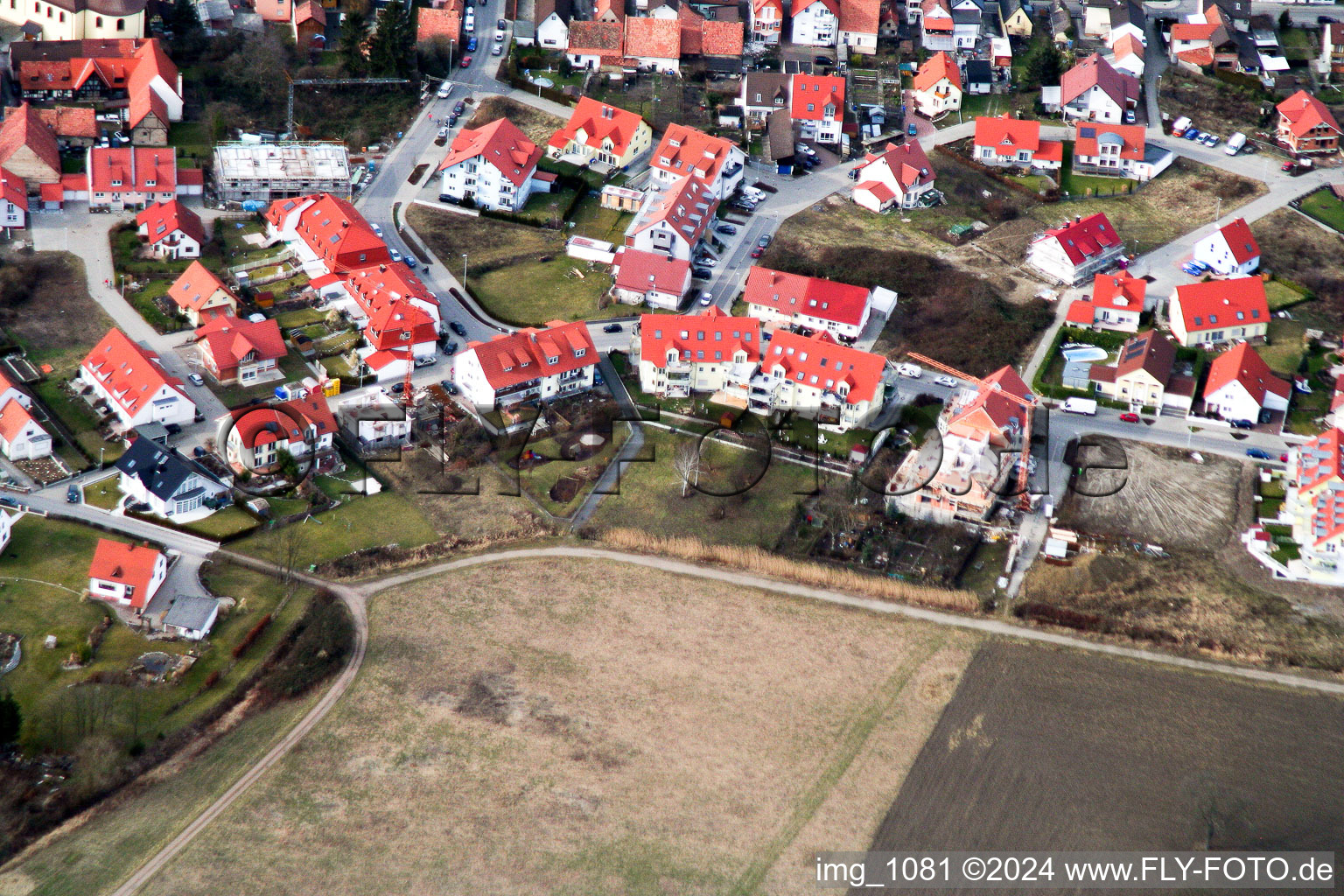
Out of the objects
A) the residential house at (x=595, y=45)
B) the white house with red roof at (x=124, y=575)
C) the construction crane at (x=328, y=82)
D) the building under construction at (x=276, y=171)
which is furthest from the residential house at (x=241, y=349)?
the residential house at (x=595, y=45)

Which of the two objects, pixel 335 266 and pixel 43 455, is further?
pixel 335 266

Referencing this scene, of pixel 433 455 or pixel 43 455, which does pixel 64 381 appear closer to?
pixel 43 455

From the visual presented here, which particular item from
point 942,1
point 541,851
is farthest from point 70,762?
point 942,1

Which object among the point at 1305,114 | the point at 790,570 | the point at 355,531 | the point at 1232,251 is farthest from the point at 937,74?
the point at 355,531

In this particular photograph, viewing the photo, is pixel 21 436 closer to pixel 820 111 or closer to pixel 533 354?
pixel 533 354

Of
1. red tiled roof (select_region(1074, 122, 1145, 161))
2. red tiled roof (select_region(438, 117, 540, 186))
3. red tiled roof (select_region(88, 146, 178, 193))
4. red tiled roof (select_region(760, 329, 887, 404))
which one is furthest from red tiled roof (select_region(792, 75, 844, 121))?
red tiled roof (select_region(88, 146, 178, 193))

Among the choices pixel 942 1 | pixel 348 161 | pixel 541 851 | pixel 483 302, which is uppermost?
pixel 942 1

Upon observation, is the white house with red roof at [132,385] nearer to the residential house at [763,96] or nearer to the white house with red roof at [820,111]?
the residential house at [763,96]
